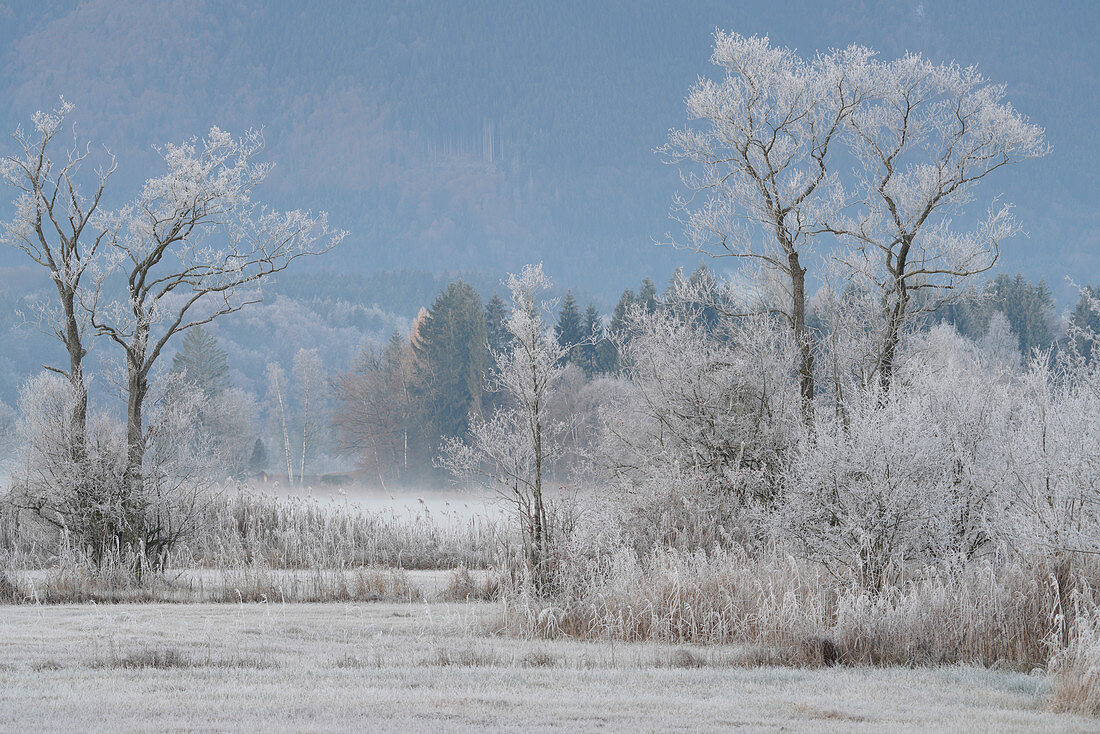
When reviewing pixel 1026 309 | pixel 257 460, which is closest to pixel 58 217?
pixel 257 460

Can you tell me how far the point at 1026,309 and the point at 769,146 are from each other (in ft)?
188

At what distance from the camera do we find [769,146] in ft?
57.4

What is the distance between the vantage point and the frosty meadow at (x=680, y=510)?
7.50 m

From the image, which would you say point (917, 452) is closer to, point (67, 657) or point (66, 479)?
point (67, 657)

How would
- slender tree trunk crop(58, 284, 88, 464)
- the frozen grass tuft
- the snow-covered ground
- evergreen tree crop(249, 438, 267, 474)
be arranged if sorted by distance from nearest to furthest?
1. the snow-covered ground
2. the frozen grass tuft
3. slender tree trunk crop(58, 284, 88, 464)
4. evergreen tree crop(249, 438, 267, 474)

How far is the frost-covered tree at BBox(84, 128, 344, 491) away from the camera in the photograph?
16125 millimetres

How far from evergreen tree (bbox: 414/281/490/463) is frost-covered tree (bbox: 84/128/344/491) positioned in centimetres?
3756

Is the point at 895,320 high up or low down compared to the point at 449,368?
down

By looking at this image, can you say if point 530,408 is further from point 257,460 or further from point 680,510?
point 257,460

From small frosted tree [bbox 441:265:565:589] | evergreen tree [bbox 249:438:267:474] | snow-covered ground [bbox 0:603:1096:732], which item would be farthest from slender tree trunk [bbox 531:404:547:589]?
evergreen tree [bbox 249:438:267:474]

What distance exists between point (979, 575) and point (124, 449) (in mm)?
12312

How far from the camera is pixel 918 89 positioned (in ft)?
59.5

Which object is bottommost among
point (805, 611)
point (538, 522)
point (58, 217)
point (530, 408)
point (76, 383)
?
point (805, 611)

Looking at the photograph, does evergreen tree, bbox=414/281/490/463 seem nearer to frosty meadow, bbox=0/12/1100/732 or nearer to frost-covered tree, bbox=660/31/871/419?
frosty meadow, bbox=0/12/1100/732
